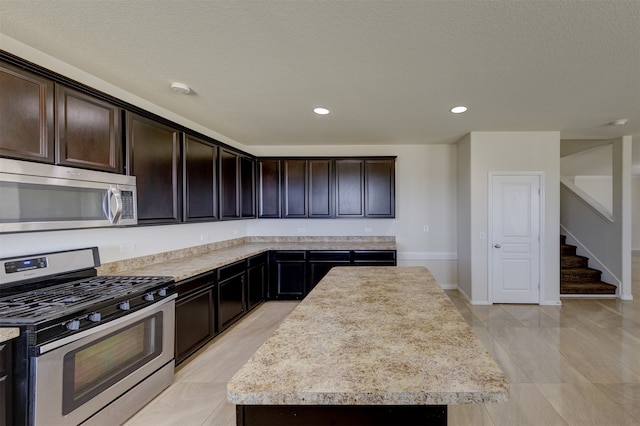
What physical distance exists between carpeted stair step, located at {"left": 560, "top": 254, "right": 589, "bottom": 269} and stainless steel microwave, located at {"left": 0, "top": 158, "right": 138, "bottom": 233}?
6646 mm

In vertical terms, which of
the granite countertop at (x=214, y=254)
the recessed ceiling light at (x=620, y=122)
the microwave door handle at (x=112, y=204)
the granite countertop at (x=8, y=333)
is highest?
the recessed ceiling light at (x=620, y=122)

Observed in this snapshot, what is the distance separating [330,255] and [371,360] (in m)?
3.47

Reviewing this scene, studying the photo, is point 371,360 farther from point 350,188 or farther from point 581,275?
point 581,275

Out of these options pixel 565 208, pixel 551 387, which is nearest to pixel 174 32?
pixel 551 387

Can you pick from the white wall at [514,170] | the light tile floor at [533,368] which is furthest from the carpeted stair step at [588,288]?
the white wall at [514,170]

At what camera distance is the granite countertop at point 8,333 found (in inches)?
54.9

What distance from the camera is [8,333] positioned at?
4.64 feet

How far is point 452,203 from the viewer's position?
16.8ft

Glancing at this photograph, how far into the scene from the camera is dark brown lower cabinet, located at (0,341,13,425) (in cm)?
140

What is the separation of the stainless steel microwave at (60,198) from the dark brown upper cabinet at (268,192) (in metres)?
2.55

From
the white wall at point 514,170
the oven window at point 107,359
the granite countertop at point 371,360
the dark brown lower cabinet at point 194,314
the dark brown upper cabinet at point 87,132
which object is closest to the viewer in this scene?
the granite countertop at point 371,360

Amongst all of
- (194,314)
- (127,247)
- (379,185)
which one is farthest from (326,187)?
(127,247)

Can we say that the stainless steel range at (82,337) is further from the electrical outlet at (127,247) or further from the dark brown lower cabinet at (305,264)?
the dark brown lower cabinet at (305,264)

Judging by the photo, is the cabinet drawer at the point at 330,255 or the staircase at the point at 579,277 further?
the staircase at the point at 579,277
